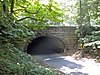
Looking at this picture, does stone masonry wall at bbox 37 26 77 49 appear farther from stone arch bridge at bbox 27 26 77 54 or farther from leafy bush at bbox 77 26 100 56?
leafy bush at bbox 77 26 100 56

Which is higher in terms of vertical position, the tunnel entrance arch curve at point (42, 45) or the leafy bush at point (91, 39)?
the leafy bush at point (91, 39)

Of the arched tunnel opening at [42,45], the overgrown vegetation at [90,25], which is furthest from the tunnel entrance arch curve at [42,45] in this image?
the overgrown vegetation at [90,25]

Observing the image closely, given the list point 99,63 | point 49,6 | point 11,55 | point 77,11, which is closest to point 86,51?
point 99,63

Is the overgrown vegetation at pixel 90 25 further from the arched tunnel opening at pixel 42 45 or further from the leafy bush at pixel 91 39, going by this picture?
the arched tunnel opening at pixel 42 45

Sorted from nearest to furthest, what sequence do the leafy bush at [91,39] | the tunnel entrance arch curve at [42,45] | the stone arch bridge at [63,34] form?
the leafy bush at [91,39], the stone arch bridge at [63,34], the tunnel entrance arch curve at [42,45]

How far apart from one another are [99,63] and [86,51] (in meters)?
2.73

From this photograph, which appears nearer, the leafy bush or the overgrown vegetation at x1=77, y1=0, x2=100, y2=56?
the leafy bush

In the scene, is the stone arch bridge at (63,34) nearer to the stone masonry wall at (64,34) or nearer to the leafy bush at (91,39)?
the stone masonry wall at (64,34)

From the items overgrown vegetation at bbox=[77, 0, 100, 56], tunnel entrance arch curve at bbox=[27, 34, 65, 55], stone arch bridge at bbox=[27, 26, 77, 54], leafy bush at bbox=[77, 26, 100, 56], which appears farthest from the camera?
tunnel entrance arch curve at bbox=[27, 34, 65, 55]

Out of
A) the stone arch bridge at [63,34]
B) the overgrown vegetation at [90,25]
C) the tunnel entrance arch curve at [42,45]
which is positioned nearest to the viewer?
the overgrown vegetation at [90,25]

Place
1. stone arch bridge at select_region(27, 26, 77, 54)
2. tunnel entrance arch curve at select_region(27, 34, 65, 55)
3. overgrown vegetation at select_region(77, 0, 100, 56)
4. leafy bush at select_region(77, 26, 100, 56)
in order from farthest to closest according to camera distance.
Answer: tunnel entrance arch curve at select_region(27, 34, 65, 55)
stone arch bridge at select_region(27, 26, 77, 54)
overgrown vegetation at select_region(77, 0, 100, 56)
leafy bush at select_region(77, 26, 100, 56)

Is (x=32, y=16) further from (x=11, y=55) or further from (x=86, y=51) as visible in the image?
(x=86, y=51)

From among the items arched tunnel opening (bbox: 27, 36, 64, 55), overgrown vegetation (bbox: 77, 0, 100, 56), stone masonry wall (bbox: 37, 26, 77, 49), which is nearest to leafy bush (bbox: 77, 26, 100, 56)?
overgrown vegetation (bbox: 77, 0, 100, 56)

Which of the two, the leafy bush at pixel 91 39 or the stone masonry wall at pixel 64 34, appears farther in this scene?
the stone masonry wall at pixel 64 34
